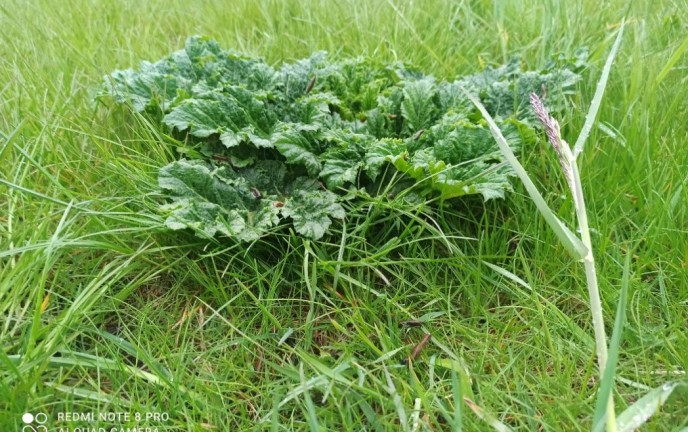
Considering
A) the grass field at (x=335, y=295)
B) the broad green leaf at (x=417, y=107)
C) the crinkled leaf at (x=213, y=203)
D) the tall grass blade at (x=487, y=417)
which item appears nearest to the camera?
the tall grass blade at (x=487, y=417)

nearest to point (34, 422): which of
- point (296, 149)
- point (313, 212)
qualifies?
point (313, 212)

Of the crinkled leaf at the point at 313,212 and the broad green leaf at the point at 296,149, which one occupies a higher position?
the broad green leaf at the point at 296,149

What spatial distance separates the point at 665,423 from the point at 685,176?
0.92 metres

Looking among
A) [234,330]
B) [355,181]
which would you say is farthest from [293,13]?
[234,330]

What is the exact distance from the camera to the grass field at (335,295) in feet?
4.74

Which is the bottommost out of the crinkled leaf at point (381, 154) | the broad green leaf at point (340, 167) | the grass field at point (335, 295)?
the grass field at point (335, 295)

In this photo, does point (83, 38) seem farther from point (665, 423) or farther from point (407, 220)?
point (665, 423)

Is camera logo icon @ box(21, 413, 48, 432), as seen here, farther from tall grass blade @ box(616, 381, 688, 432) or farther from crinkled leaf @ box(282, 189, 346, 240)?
tall grass blade @ box(616, 381, 688, 432)

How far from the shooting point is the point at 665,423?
4.25 feet

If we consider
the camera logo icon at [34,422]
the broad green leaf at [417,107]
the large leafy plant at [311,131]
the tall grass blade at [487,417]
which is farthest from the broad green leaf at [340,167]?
the camera logo icon at [34,422]

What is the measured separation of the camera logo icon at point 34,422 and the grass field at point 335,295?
14 millimetres

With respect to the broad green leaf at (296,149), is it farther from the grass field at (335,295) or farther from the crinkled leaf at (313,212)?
the grass field at (335,295)

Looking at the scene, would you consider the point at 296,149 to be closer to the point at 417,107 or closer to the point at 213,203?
the point at 213,203

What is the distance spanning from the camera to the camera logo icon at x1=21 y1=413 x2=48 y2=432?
4.44ft
